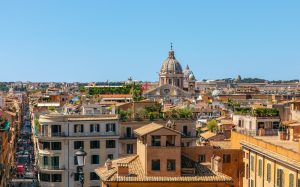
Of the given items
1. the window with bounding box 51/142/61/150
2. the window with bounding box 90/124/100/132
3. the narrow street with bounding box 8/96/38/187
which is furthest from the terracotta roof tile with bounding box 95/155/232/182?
the narrow street with bounding box 8/96/38/187

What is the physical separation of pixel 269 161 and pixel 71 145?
22.2 m

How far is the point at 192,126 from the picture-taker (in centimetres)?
6556

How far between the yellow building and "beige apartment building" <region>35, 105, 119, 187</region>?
43.2ft

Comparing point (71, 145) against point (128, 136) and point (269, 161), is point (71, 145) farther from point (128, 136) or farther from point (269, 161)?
point (269, 161)

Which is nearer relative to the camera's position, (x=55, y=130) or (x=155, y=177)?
(x=155, y=177)

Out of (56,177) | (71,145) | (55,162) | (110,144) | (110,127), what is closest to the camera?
(55,162)

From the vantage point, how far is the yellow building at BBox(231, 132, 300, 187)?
4166cm

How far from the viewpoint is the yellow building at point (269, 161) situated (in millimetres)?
41656

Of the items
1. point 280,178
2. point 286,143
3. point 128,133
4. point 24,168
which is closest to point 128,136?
point 128,133

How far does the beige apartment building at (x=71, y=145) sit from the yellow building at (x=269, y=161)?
13.2 metres

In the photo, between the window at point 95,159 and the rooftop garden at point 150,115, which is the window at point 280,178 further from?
the rooftop garden at point 150,115

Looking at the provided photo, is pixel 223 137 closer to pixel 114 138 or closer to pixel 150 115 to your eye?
pixel 150 115

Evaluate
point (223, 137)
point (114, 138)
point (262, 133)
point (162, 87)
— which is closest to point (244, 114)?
point (223, 137)

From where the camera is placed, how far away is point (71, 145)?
60.8 m
